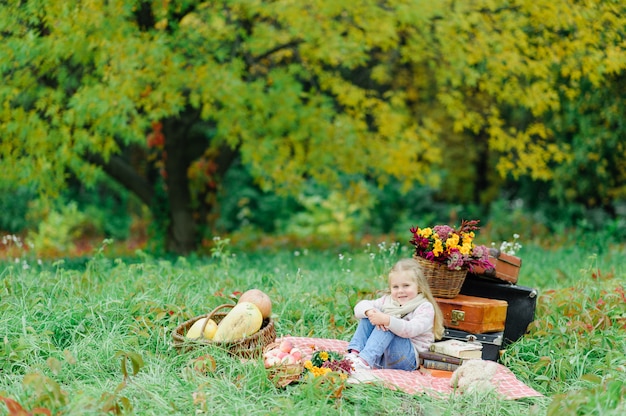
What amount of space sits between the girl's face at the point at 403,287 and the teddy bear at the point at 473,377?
62 cm

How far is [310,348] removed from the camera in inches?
185

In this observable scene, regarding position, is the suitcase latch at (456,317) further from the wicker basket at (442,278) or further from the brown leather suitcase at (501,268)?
the brown leather suitcase at (501,268)

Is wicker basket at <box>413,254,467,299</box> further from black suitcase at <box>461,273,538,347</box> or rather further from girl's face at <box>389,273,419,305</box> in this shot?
black suitcase at <box>461,273,538,347</box>

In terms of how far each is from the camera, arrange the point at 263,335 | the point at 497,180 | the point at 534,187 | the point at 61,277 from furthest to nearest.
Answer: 1. the point at 497,180
2. the point at 534,187
3. the point at 61,277
4. the point at 263,335

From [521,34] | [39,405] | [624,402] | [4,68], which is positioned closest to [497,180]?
[521,34]

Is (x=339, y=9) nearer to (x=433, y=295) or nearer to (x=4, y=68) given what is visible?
(x=4, y=68)

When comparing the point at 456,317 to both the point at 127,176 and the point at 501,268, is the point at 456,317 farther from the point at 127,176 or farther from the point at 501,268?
the point at 127,176

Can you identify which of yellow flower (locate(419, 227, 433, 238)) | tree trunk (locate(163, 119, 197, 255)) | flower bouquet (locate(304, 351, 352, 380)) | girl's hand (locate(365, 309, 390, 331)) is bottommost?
tree trunk (locate(163, 119, 197, 255))

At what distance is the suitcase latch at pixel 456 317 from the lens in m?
4.92

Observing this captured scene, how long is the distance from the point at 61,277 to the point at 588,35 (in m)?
6.59

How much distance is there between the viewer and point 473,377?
4.12 metres

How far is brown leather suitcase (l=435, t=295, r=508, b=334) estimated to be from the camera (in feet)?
16.0

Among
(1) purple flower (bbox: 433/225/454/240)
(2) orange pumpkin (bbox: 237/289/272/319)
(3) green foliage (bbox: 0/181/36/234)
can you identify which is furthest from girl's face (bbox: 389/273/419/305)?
(3) green foliage (bbox: 0/181/36/234)

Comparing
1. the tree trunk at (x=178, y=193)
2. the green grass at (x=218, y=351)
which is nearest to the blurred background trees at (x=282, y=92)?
the tree trunk at (x=178, y=193)
